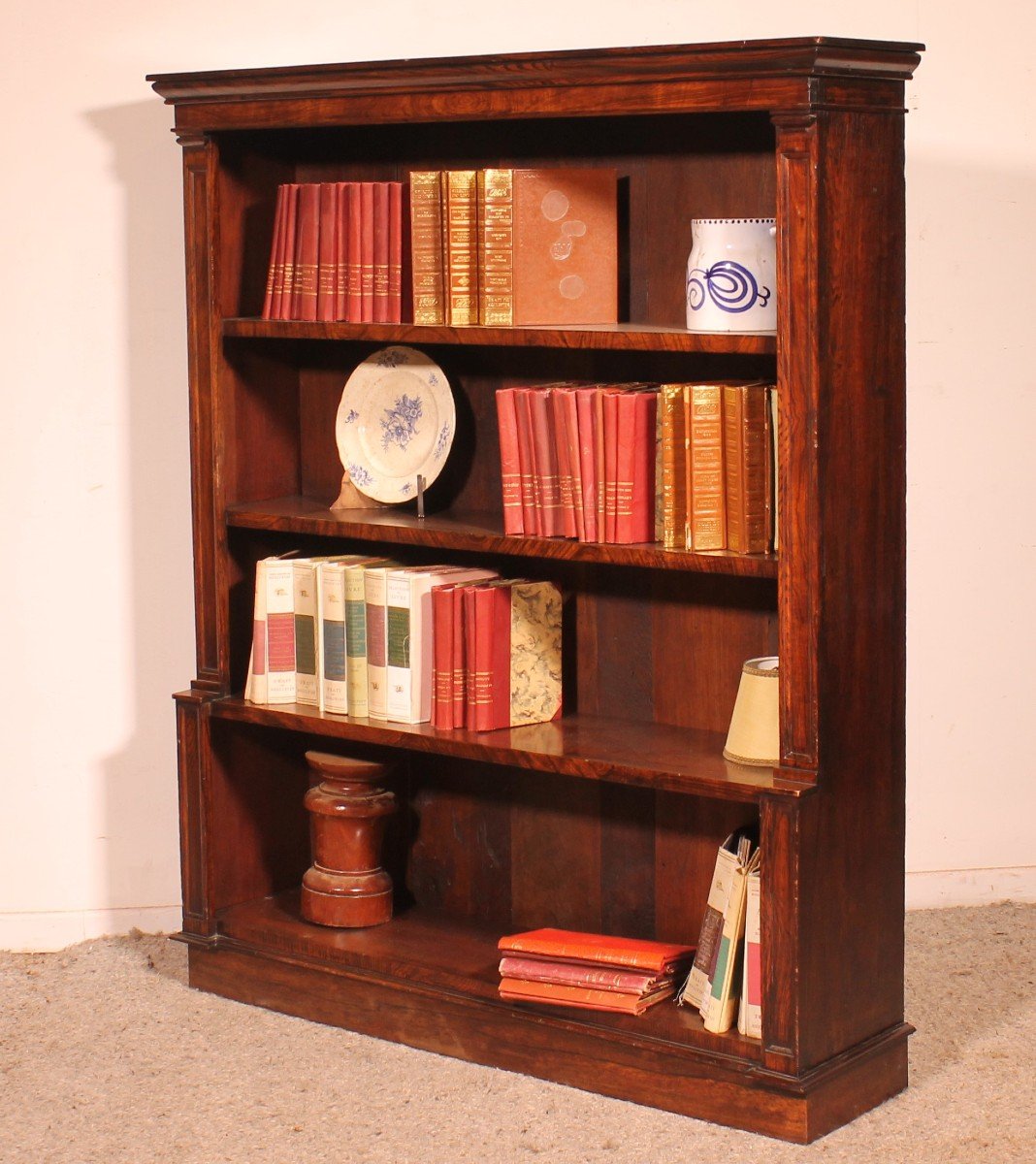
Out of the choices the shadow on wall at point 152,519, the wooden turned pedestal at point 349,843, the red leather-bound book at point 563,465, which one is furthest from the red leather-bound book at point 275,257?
the wooden turned pedestal at point 349,843

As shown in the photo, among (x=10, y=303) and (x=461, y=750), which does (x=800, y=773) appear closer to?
(x=461, y=750)

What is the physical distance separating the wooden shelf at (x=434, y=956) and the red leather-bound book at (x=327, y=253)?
1171mm

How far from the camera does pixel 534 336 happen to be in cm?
293

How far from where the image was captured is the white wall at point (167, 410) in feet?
12.0

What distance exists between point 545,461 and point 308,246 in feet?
2.15

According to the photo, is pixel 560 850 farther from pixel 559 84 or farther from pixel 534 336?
pixel 559 84

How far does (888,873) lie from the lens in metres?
2.90

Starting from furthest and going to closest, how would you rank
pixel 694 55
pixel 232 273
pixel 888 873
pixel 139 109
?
pixel 139 109, pixel 232 273, pixel 888 873, pixel 694 55

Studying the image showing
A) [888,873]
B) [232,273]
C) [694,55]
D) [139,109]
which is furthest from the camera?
[139,109]

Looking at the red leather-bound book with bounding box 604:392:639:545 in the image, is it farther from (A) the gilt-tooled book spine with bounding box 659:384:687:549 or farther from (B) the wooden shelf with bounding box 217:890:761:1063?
(B) the wooden shelf with bounding box 217:890:761:1063

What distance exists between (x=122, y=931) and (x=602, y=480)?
1.65 meters

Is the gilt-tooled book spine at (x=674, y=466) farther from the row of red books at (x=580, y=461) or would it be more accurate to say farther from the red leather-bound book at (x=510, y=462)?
the red leather-bound book at (x=510, y=462)

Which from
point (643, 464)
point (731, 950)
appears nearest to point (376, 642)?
point (643, 464)

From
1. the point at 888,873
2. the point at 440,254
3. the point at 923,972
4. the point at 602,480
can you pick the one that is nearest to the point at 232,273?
the point at 440,254
